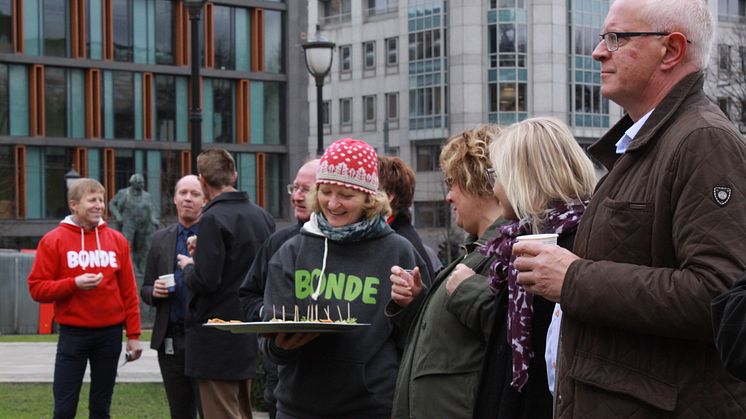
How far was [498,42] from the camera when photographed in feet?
248

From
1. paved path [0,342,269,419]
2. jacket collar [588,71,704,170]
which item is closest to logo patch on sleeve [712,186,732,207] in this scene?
jacket collar [588,71,704,170]

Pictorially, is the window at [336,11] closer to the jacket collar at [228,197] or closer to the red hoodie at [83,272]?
the red hoodie at [83,272]

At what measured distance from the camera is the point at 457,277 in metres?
4.45

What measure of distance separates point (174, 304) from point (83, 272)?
101 centimetres

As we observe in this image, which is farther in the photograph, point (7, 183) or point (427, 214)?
point (427, 214)

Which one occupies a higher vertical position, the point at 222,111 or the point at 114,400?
the point at 222,111

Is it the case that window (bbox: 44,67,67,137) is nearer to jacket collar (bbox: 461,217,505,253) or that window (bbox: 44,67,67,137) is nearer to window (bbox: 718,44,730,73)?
window (bbox: 718,44,730,73)

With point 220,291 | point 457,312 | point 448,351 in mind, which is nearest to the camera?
point 457,312

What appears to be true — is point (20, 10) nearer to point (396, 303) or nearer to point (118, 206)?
point (118, 206)

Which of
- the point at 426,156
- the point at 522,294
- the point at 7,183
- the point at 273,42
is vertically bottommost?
the point at 522,294

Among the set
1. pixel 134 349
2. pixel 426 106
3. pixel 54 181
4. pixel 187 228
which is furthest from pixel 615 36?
pixel 426 106

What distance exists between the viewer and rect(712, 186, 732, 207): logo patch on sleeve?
3127 mm

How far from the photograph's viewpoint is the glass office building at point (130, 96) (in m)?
53.2

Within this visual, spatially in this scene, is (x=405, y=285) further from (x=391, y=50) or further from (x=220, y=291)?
(x=391, y=50)
